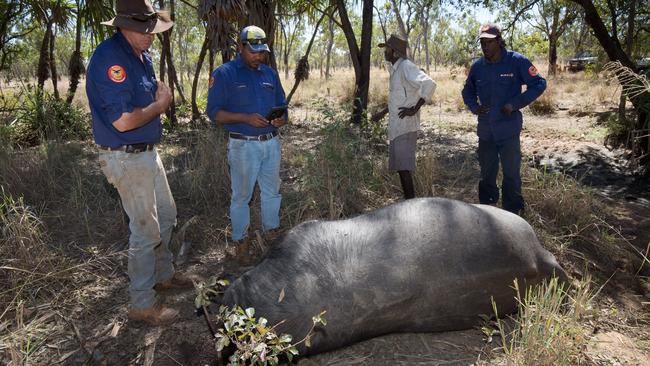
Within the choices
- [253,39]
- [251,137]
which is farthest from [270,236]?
[253,39]

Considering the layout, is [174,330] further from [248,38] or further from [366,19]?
[366,19]

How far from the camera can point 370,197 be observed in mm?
A: 4953

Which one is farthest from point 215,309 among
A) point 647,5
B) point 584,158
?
point 647,5

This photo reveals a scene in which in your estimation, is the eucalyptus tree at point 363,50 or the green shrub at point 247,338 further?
the eucalyptus tree at point 363,50

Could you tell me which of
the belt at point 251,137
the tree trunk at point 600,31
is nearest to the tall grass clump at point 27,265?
the belt at point 251,137

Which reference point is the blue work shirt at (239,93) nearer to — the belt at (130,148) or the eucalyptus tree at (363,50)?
the belt at (130,148)

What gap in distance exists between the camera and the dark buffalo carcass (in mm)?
2500

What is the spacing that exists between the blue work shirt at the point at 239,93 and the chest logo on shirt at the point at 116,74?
1046 mm

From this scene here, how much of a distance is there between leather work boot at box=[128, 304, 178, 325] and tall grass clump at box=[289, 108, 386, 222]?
5.51 ft

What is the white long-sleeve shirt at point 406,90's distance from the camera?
4.36 metres

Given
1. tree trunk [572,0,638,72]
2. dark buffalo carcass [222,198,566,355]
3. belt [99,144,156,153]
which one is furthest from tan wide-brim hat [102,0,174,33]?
tree trunk [572,0,638,72]

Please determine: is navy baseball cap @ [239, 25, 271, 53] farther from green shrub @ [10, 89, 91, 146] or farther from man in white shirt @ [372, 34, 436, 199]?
green shrub @ [10, 89, 91, 146]

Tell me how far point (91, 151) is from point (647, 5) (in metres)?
9.89

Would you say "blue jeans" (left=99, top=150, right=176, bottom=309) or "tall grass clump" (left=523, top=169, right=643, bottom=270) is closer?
"blue jeans" (left=99, top=150, right=176, bottom=309)
